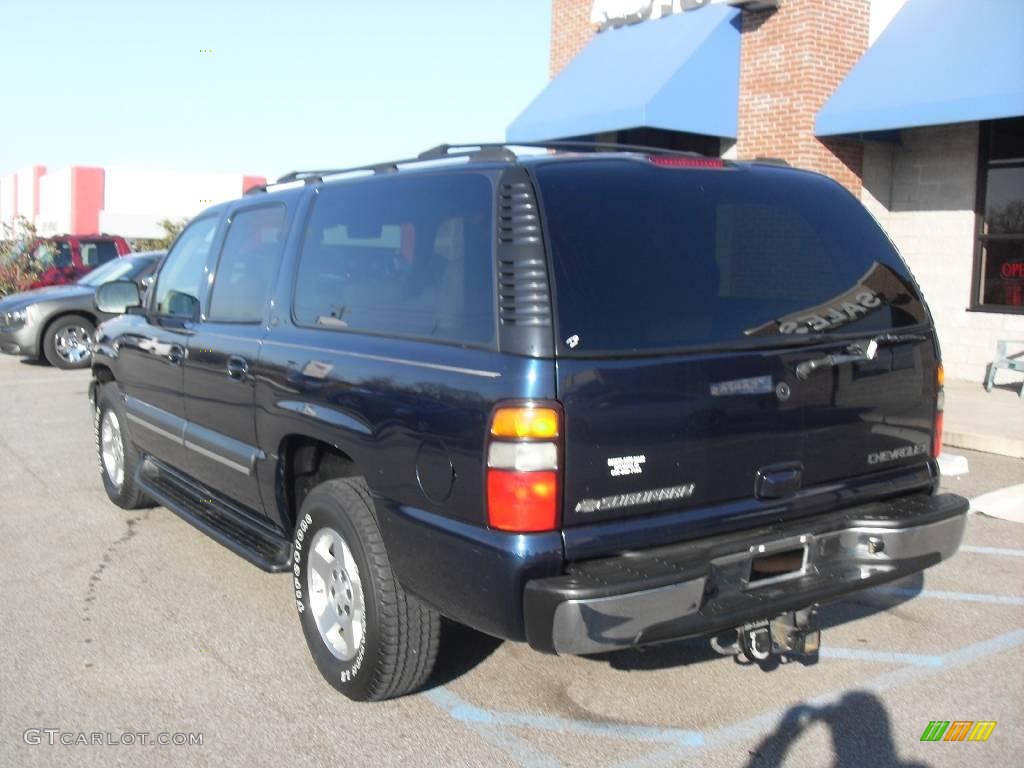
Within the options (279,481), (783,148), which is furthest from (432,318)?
(783,148)

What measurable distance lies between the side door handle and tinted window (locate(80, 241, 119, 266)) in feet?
50.0

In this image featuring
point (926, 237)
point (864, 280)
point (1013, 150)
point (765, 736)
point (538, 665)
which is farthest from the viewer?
point (926, 237)

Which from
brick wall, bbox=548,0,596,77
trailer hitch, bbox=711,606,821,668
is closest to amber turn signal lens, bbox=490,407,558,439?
trailer hitch, bbox=711,606,821,668

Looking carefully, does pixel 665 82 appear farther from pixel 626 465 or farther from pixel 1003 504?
pixel 626 465

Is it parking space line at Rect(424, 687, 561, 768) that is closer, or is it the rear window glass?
the rear window glass

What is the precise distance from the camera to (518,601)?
3396 mm

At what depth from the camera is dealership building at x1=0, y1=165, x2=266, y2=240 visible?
173 feet

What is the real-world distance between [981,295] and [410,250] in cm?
1052

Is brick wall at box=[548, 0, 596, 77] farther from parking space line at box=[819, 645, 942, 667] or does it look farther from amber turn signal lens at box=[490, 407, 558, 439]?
amber turn signal lens at box=[490, 407, 558, 439]

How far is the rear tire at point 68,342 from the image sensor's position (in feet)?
51.1

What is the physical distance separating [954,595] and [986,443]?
13.7ft

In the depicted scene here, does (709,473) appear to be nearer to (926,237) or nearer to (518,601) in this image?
(518,601)

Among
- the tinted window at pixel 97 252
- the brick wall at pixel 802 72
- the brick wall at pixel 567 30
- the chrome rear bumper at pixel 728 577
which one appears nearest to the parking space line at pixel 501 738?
the chrome rear bumper at pixel 728 577

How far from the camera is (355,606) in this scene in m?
4.17
